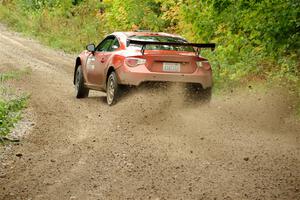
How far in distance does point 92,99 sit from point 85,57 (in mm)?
982

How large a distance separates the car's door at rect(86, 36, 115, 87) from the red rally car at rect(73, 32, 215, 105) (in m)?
0.06

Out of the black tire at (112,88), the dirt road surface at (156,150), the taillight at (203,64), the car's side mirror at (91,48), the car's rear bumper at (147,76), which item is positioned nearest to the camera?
the dirt road surface at (156,150)

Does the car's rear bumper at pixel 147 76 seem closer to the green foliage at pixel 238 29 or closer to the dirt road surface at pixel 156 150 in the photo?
the dirt road surface at pixel 156 150

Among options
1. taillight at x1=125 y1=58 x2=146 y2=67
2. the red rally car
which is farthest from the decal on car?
taillight at x1=125 y1=58 x2=146 y2=67

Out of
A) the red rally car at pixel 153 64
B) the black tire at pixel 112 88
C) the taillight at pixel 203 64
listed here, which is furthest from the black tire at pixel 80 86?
the taillight at pixel 203 64

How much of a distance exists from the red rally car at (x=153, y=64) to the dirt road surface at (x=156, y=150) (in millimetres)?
324

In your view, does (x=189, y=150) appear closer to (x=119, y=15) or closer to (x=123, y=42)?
(x=123, y=42)

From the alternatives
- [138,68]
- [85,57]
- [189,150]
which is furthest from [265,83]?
[189,150]

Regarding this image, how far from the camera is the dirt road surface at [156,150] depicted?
5.39 meters

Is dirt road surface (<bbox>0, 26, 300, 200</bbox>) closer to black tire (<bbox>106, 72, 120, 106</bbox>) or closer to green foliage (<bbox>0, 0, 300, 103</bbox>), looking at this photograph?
black tire (<bbox>106, 72, 120, 106</bbox>)

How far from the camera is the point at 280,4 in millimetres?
9680

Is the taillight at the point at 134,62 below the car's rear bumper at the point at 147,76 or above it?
above

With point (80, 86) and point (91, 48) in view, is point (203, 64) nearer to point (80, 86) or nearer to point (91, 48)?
point (91, 48)

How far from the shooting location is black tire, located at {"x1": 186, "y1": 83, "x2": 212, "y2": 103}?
10.1 metres
